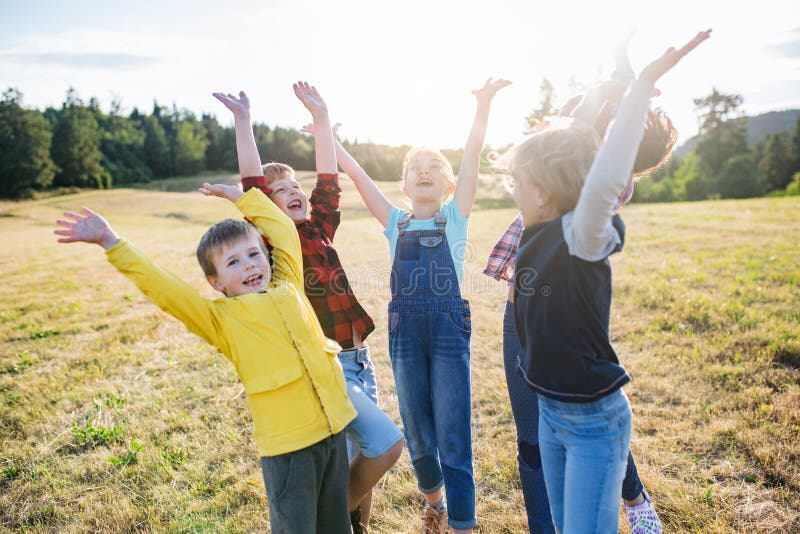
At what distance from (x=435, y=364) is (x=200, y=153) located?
77466 millimetres

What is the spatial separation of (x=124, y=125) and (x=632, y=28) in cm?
9048

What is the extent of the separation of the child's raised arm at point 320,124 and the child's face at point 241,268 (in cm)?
94

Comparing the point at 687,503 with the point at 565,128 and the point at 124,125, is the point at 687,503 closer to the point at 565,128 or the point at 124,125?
the point at 565,128

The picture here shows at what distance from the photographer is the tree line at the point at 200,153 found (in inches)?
1978

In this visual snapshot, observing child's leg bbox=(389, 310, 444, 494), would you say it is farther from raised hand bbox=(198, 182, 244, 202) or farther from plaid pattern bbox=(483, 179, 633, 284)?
raised hand bbox=(198, 182, 244, 202)

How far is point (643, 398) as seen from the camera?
15.3 feet

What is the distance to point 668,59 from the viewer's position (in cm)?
165

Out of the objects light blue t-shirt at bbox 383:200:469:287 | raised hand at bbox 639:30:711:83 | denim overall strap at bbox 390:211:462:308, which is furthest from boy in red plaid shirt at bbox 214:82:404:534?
raised hand at bbox 639:30:711:83

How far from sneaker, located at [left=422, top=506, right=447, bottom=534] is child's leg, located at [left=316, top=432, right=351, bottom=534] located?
0.84 meters

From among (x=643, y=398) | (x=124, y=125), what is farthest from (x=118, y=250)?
(x=124, y=125)

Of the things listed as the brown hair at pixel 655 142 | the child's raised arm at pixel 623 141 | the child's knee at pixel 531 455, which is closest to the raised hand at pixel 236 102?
the child's raised arm at pixel 623 141

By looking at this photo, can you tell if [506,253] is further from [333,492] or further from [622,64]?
[333,492]

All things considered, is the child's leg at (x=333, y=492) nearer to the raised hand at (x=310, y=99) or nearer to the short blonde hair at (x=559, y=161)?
the short blonde hair at (x=559, y=161)

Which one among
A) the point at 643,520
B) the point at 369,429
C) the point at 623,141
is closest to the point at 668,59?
the point at 623,141
